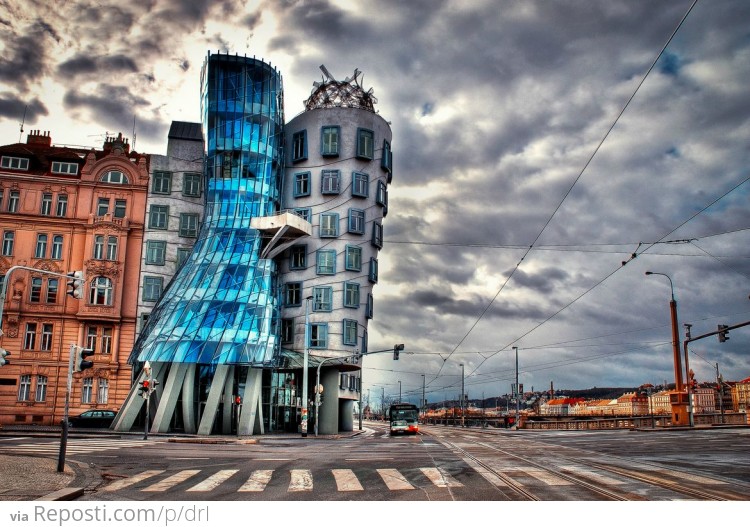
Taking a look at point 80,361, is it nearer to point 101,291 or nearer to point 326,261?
point 101,291

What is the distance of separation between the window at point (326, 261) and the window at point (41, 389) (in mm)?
22671

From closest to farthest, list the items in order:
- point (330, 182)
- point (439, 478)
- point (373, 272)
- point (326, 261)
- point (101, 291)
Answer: point (439, 478)
point (101, 291)
point (326, 261)
point (330, 182)
point (373, 272)

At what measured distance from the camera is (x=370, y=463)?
21047mm

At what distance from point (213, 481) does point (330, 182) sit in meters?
46.2

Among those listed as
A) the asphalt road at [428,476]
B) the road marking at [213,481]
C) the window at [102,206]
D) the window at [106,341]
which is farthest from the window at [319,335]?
the road marking at [213,481]

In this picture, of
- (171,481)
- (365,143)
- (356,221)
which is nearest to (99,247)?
(356,221)

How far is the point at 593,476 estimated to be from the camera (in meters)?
17.0

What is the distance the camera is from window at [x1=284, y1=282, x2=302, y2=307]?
59.9 m

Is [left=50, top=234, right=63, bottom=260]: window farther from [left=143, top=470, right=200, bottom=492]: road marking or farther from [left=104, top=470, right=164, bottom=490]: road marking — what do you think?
[left=143, top=470, right=200, bottom=492]: road marking

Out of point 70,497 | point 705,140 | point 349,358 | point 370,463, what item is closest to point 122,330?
point 349,358

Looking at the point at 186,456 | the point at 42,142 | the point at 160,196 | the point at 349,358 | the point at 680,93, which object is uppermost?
the point at 42,142

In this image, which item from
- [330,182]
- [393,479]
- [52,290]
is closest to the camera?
[393,479]

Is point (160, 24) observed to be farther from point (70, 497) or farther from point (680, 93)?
point (680, 93)
